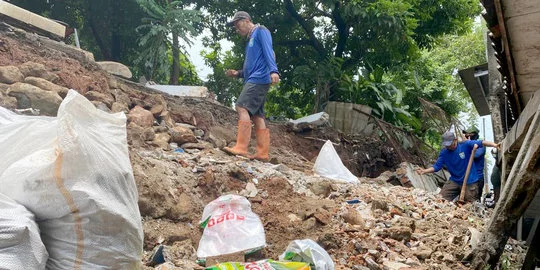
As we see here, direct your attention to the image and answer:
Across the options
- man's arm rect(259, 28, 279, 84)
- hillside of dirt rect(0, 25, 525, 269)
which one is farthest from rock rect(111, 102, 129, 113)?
man's arm rect(259, 28, 279, 84)

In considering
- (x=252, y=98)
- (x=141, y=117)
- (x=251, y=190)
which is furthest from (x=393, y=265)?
(x=141, y=117)

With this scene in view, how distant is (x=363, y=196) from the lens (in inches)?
196

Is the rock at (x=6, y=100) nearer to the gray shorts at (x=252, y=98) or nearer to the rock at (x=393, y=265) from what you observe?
the gray shorts at (x=252, y=98)

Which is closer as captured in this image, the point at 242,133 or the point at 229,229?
the point at 229,229

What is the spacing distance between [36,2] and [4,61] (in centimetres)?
637

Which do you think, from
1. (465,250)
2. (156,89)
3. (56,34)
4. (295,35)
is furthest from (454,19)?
(465,250)

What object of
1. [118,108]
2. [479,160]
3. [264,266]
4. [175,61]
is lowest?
[264,266]

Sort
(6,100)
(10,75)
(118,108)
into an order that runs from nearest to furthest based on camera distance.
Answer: (6,100)
(10,75)
(118,108)

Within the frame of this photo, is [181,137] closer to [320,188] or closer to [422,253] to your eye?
[320,188]

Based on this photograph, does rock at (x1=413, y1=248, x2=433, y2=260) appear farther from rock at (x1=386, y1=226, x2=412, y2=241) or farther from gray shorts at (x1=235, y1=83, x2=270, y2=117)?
gray shorts at (x1=235, y1=83, x2=270, y2=117)

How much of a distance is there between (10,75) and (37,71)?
19.8 inches

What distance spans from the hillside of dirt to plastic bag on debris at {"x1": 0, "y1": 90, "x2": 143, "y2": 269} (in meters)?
0.91

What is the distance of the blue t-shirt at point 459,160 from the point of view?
6.86 m

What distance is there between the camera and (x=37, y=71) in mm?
6145
